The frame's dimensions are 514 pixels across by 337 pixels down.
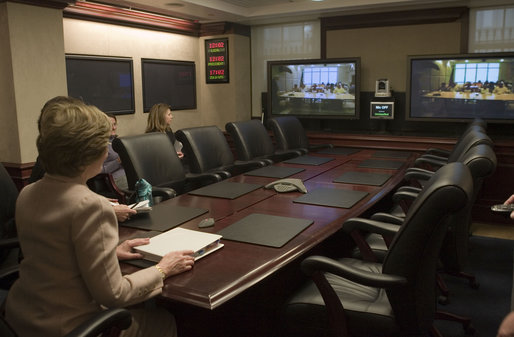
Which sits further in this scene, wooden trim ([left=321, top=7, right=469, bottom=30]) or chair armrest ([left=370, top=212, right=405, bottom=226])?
wooden trim ([left=321, top=7, right=469, bottom=30])

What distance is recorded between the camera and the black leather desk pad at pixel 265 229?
197cm

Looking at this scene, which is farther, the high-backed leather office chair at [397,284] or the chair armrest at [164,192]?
the chair armrest at [164,192]

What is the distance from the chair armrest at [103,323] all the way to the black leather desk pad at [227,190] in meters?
1.45

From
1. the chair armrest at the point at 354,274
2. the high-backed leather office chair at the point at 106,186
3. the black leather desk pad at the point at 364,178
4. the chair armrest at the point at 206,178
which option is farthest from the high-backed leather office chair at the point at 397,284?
the high-backed leather office chair at the point at 106,186

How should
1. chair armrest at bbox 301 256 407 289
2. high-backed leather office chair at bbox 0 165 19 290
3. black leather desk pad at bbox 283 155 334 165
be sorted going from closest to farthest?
1. chair armrest at bbox 301 256 407 289
2. high-backed leather office chair at bbox 0 165 19 290
3. black leather desk pad at bbox 283 155 334 165

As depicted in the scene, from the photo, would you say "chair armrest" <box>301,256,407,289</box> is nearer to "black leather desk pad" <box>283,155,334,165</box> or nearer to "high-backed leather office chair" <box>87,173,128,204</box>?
"high-backed leather office chair" <box>87,173,128,204</box>

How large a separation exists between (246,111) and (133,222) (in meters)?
4.44

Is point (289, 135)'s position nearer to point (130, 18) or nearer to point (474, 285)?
point (130, 18)

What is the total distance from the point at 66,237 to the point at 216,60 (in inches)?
207

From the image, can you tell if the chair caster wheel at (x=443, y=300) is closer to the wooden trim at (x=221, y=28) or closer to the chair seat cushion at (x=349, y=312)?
the chair seat cushion at (x=349, y=312)

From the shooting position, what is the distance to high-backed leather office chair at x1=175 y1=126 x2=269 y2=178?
3920mm

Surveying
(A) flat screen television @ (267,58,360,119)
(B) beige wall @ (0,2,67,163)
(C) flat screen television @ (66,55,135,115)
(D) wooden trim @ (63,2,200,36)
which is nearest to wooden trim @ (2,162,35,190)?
(B) beige wall @ (0,2,67,163)

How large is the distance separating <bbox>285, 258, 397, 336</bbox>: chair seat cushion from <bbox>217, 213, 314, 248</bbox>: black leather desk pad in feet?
0.78

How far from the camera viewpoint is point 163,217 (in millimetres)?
2348
